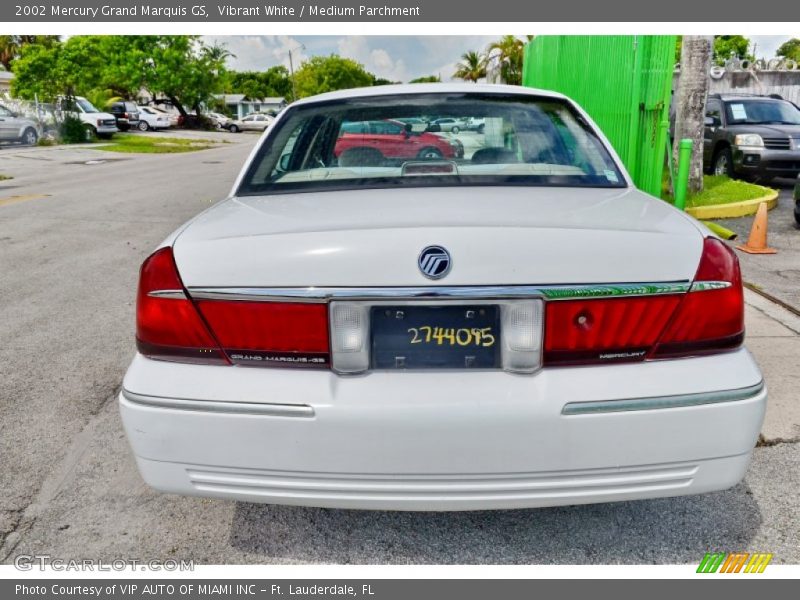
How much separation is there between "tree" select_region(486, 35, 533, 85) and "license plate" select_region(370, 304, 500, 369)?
36.4m

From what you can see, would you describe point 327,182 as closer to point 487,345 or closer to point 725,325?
point 487,345

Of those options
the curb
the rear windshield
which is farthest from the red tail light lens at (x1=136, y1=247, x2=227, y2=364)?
the curb

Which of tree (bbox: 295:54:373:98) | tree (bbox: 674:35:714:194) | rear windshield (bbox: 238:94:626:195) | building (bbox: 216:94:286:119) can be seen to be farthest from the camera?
tree (bbox: 295:54:373:98)

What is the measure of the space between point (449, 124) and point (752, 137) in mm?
10633

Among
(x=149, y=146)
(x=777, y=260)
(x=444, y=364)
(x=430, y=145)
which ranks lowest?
(x=149, y=146)

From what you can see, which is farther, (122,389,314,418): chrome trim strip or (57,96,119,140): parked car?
(57,96,119,140): parked car

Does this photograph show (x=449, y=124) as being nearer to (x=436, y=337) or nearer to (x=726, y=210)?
(x=436, y=337)

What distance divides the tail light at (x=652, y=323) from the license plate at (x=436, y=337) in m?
0.17

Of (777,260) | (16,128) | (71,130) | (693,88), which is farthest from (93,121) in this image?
(777,260)

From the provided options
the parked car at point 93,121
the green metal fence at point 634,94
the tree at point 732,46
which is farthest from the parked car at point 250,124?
the green metal fence at point 634,94

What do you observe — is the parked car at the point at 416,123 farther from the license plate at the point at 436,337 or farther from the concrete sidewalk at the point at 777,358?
the concrete sidewalk at the point at 777,358

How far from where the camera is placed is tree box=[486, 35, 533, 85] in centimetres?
3834

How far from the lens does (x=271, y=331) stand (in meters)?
2.11

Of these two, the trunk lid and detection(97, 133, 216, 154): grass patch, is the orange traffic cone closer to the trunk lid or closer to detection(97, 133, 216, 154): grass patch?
the trunk lid
